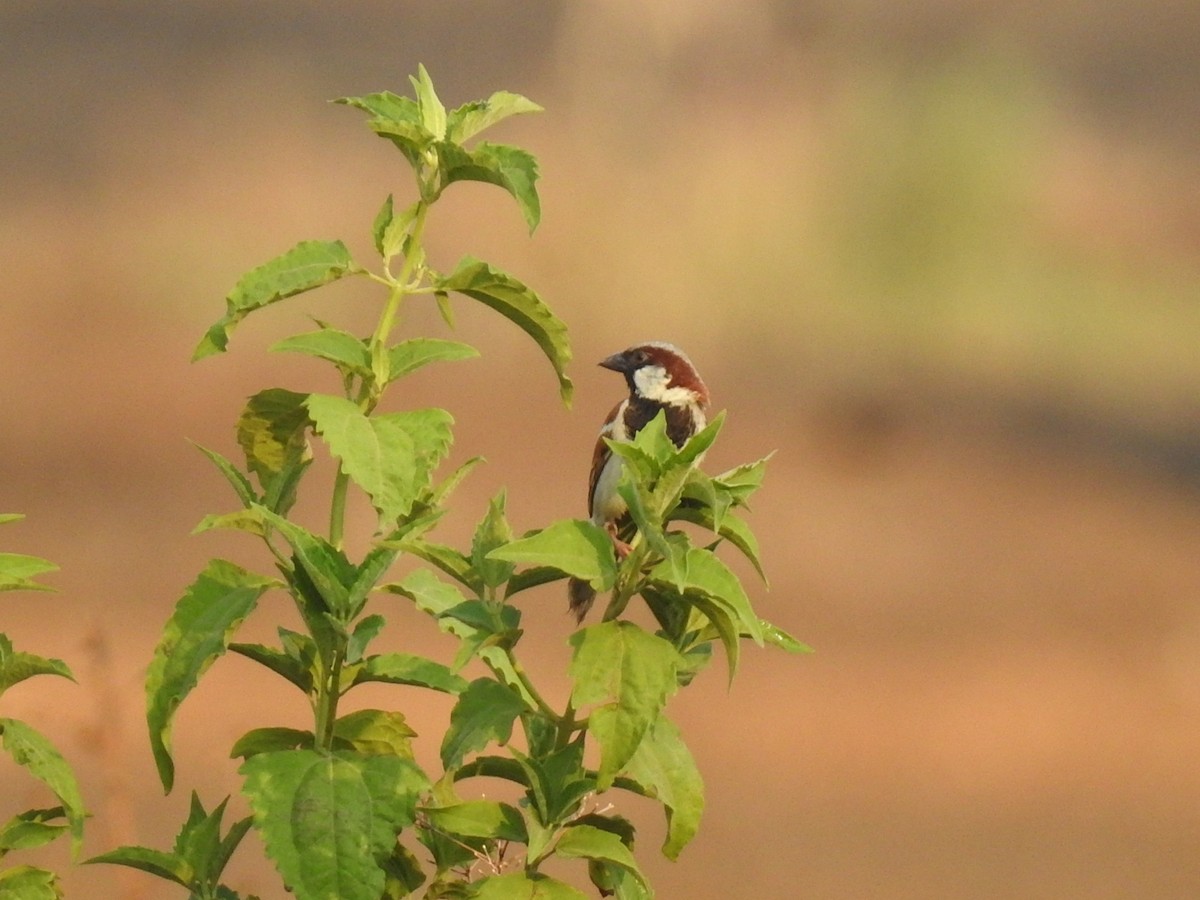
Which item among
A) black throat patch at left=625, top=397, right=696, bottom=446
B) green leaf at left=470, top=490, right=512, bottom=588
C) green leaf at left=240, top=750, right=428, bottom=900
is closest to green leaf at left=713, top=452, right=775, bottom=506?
green leaf at left=470, top=490, right=512, bottom=588

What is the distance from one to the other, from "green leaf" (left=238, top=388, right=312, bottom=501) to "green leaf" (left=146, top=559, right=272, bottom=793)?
0.22 ft

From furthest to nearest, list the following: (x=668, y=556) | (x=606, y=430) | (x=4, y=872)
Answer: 1. (x=606, y=430)
2. (x=4, y=872)
3. (x=668, y=556)

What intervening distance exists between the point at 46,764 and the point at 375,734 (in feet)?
0.63

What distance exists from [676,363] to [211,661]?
1058 millimetres

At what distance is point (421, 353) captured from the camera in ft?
2.70

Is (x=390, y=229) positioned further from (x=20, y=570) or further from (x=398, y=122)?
(x=20, y=570)

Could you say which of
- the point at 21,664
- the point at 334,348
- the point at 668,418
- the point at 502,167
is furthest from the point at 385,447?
the point at 668,418

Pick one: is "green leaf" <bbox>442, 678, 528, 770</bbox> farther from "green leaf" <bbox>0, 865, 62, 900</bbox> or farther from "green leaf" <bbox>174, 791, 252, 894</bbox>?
"green leaf" <bbox>0, 865, 62, 900</bbox>

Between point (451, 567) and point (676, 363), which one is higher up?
point (676, 363)

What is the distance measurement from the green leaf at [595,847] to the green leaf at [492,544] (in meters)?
0.13

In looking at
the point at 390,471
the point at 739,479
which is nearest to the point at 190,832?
the point at 390,471

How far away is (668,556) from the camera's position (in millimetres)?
693

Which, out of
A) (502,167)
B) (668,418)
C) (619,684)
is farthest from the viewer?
(668,418)

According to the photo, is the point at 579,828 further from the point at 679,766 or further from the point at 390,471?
the point at 390,471
